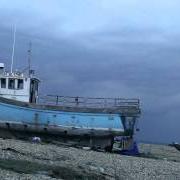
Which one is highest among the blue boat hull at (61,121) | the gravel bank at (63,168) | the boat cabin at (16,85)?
the boat cabin at (16,85)

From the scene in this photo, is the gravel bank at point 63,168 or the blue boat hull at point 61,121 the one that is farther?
the blue boat hull at point 61,121

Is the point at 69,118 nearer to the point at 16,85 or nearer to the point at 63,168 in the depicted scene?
the point at 16,85

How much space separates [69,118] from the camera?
4594 cm

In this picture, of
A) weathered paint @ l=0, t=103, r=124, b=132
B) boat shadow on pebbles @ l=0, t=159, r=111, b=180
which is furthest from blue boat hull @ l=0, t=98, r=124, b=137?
boat shadow on pebbles @ l=0, t=159, r=111, b=180

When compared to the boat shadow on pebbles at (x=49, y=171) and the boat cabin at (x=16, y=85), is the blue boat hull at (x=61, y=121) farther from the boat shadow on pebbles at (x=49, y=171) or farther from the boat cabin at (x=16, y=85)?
the boat shadow on pebbles at (x=49, y=171)

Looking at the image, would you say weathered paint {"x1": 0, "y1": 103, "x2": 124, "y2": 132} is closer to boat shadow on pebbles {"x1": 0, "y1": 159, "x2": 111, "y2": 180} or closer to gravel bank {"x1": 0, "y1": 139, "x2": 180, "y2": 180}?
gravel bank {"x1": 0, "y1": 139, "x2": 180, "y2": 180}

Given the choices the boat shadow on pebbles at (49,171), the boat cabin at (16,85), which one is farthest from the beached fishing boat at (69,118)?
the boat shadow on pebbles at (49,171)

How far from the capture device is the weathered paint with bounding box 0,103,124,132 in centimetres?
4572

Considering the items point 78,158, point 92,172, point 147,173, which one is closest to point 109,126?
point 78,158

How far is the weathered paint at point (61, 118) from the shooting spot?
1800 inches

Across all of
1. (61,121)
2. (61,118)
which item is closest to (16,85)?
(61,118)

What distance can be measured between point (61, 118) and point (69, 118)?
0.63m

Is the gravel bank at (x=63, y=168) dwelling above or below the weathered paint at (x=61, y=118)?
below

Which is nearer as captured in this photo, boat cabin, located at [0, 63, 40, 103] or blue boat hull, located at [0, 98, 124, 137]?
blue boat hull, located at [0, 98, 124, 137]
